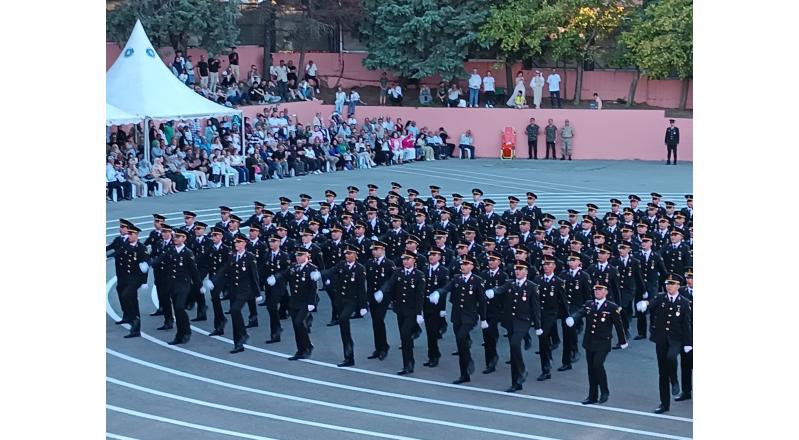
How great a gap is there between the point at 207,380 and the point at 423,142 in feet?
71.8

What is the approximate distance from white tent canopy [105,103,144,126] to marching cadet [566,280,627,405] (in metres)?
15.7

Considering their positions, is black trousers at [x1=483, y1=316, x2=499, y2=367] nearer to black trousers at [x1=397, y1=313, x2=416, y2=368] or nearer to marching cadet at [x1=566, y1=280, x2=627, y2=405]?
black trousers at [x1=397, y1=313, x2=416, y2=368]

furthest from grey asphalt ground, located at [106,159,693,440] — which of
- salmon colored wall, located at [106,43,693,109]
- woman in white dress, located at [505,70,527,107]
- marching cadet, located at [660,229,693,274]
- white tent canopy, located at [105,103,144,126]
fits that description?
salmon colored wall, located at [106,43,693,109]

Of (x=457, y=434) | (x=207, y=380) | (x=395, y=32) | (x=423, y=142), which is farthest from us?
(x=395, y=32)

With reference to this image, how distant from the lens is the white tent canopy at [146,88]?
89.9ft

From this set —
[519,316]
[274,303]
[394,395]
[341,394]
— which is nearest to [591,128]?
[274,303]

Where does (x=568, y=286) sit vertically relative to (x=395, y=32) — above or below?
below

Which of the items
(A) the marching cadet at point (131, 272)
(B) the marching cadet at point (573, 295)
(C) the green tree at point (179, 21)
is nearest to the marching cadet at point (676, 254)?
(B) the marching cadet at point (573, 295)

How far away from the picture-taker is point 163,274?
14.8 meters
